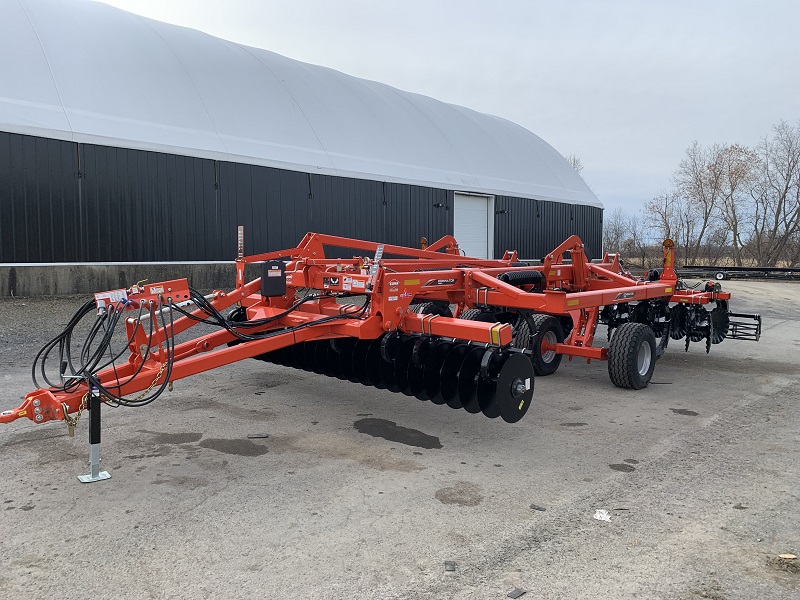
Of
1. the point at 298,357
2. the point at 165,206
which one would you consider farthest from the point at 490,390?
the point at 165,206

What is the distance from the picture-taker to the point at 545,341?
7.73 meters

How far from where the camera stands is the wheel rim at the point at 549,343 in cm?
774

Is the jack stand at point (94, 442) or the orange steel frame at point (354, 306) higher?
the orange steel frame at point (354, 306)

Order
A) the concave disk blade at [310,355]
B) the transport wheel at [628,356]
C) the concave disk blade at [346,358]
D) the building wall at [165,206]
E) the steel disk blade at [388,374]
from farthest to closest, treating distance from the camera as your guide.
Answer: the building wall at [165,206]
the transport wheel at [628,356]
the concave disk blade at [310,355]
the concave disk blade at [346,358]
the steel disk blade at [388,374]

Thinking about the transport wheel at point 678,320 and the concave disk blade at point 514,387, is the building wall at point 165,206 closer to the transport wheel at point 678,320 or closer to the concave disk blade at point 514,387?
the transport wheel at point 678,320

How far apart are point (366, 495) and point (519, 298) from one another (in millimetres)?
2557

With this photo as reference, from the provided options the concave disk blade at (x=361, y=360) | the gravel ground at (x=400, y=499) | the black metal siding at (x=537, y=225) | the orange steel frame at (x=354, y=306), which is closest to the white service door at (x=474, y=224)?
the black metal siding at (x=537, y=225)

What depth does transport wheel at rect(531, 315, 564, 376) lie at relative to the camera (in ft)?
24.6

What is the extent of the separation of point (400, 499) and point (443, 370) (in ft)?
4.43

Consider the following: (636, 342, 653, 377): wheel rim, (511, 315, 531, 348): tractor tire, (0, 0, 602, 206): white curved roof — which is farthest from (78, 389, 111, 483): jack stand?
(0, 0, 602, 206): white curved roof

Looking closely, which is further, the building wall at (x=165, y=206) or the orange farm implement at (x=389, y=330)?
the building wall at (x=165, y=206)

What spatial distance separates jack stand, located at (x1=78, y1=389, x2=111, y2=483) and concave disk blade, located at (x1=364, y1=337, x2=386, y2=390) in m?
2.30

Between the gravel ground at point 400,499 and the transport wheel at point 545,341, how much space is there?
0.85 metres

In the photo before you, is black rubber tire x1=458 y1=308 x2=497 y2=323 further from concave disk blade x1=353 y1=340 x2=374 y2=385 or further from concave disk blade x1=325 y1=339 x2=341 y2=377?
concave disk blade x1=353 y1=340 x2=374 y2=385
